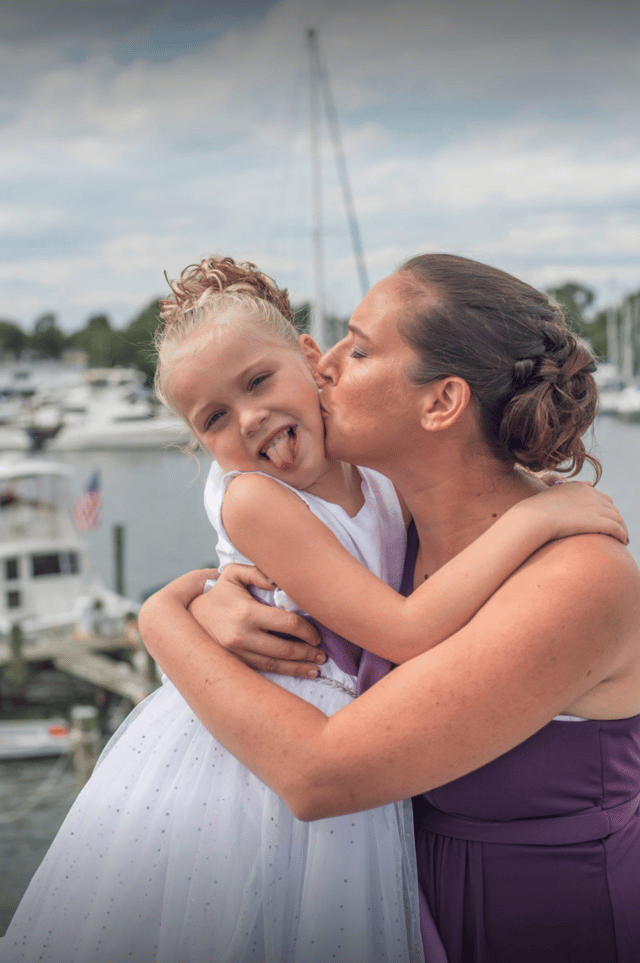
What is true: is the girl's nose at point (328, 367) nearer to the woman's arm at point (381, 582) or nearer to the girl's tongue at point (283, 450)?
the girl's tongue at point (283, 450)

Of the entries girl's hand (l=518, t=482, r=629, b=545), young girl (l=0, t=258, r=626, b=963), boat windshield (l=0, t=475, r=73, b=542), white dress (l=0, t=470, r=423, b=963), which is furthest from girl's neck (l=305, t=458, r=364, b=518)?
boat windshield (l=0, t=475, r=73, b=542)

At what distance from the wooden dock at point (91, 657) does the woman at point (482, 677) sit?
13731 millimetres

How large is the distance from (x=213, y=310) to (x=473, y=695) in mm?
1138

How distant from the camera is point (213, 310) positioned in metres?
2.11

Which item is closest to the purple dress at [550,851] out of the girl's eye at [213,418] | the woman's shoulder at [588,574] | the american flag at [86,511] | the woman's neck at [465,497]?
the woman's shoulder at [588,574]

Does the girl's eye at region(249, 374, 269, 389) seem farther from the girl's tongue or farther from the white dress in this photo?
the white dress

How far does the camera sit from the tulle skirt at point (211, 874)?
1707mm

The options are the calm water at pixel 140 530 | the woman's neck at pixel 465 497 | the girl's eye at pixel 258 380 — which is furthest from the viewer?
the calm water at pixel 140 530

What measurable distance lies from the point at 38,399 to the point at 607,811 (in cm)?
5759

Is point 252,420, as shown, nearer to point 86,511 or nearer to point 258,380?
point 258,380

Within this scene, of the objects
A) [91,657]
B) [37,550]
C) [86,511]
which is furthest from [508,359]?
[37,550]

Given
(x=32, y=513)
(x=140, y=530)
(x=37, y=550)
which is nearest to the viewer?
(x=37, y=550)

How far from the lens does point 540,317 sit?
6.08 ft

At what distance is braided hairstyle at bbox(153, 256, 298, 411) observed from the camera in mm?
2094
